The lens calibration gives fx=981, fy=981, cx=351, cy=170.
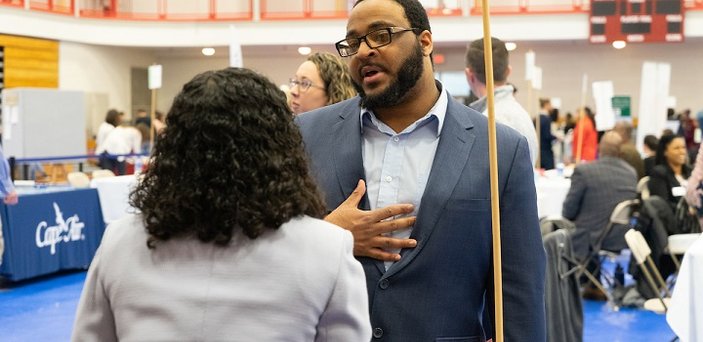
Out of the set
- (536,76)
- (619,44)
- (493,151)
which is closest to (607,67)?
(619,44)

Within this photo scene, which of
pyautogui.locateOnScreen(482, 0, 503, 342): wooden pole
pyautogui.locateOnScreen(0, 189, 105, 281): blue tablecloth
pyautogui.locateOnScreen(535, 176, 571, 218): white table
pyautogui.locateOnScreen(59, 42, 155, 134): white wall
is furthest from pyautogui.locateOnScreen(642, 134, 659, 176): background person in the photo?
pyautogui.locateOnScreen(59, 42, 155, 134): white wall

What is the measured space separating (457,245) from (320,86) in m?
1.34

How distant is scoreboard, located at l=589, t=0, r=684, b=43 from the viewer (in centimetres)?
1772

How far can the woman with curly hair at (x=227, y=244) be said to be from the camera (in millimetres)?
1495

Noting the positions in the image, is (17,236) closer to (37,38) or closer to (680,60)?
(37,38)

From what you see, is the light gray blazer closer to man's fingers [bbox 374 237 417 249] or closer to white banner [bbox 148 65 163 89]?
man's fingers [bbox 374 237 417 249]

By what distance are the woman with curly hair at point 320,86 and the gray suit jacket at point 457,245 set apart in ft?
3.59

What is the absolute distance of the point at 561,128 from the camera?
19.0m

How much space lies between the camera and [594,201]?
7.18 meters

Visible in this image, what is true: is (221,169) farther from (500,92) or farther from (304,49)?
(304,49)

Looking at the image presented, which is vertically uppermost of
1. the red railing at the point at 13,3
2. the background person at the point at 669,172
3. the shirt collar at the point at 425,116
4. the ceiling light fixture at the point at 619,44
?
the red railing at the point at 13,3

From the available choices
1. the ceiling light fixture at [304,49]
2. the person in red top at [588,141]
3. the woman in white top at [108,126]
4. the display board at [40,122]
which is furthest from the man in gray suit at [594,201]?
the ceiling light fixture at [304,49]

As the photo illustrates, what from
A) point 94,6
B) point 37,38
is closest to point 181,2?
point 94,6

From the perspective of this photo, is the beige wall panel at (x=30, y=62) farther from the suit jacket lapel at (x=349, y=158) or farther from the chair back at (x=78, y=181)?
the suit jacket lapel at (x=349, y=158)
